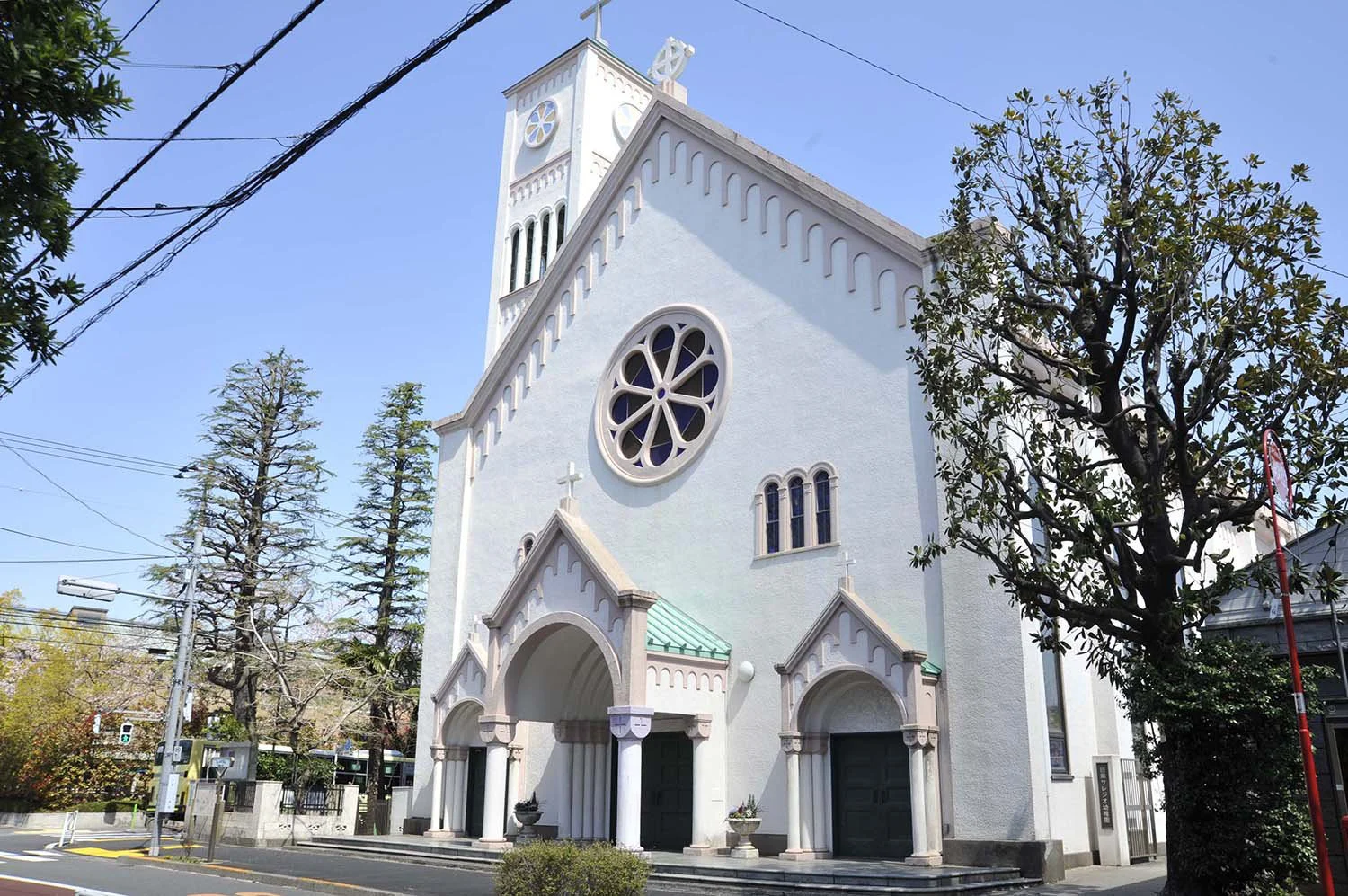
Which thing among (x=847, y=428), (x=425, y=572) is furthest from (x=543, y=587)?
(x=425, y=572)

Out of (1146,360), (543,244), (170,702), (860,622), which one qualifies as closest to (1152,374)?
(1146,360)

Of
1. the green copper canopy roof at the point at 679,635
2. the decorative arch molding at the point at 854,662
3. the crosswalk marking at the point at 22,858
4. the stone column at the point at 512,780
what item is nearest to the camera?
the decorative arch molding at the point at 854,662

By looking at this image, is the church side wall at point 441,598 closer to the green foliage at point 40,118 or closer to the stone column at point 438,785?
the stone column at point 438,785

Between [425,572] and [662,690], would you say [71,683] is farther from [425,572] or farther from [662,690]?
[662,690]

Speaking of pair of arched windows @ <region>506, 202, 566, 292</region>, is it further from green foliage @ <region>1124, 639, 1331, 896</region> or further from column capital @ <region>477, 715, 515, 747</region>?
green foliage @ <region>1124, 639, 1331, 896</region>

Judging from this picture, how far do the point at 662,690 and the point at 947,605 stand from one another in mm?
5451

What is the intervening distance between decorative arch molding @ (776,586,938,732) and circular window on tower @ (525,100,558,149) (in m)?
29.2

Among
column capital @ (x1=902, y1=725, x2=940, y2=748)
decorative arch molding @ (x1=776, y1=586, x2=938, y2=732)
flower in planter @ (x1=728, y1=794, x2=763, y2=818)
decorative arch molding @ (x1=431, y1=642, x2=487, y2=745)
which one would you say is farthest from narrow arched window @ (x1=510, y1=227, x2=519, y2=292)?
column capital @ (x1=902, y1=725, x2=940, y2=748)

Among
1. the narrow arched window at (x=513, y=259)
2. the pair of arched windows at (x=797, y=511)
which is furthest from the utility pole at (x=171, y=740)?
the narrow arched window at (x=513, y=259)

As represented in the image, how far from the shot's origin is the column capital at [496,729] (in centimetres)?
2189

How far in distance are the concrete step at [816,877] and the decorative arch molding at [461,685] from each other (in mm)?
4693

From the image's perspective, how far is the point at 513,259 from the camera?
141 ft

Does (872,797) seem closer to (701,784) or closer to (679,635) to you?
(701,784)

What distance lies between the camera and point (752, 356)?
23.3m
